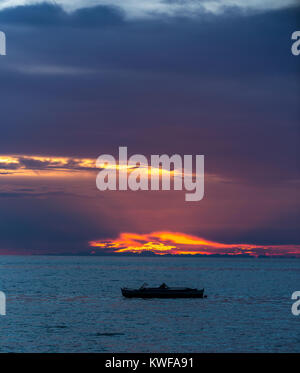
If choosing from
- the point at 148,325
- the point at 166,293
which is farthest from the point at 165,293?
the point at 148,325

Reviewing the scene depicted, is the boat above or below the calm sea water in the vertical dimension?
above

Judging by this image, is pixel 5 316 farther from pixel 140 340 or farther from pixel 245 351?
pixel 245 351

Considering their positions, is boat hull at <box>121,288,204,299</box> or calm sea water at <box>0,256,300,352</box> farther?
boat hull at <box>121,288,204,299</box>

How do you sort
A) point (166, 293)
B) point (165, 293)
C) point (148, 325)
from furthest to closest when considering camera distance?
point (165, 293) → point (166, 293) → point (148, 325)

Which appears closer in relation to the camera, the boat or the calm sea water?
the calm sea water

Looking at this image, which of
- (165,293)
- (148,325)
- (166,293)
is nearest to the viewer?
(148,325)

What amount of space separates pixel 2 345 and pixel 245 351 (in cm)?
2470

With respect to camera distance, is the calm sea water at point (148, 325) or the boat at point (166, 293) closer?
the calm sea water at point (148, 325)

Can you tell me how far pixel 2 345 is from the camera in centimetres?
6044

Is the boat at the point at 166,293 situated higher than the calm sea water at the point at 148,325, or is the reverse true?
the boat at the point at 166,293

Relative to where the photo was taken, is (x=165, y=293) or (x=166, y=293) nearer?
(x=166, y=293)

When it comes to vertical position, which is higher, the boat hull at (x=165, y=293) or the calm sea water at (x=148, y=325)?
the boat hull at (x=165, y=293)

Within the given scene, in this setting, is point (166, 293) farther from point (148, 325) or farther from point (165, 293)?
point (148, 325)

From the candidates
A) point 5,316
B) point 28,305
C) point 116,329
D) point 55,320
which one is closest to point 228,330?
point 116,329
